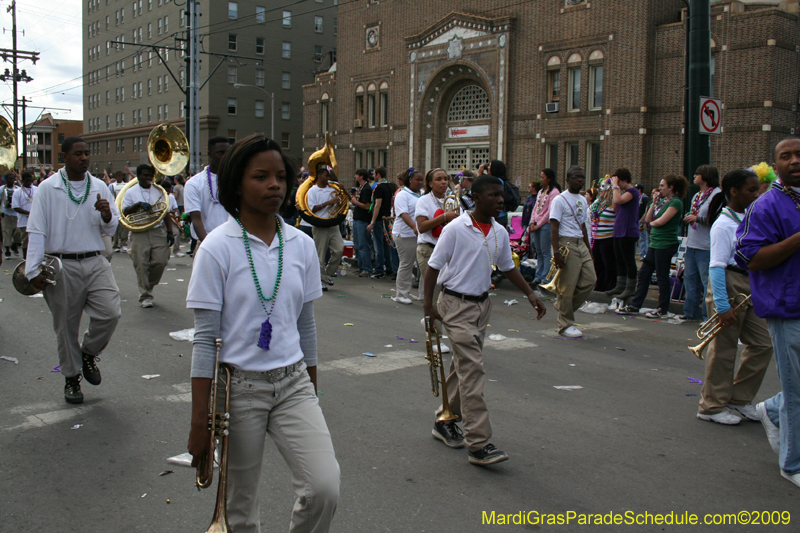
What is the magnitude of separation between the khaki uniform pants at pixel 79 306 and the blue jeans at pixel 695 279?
7.08m

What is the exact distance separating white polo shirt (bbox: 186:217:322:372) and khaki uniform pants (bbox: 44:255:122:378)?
3362mm

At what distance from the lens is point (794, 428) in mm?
4023

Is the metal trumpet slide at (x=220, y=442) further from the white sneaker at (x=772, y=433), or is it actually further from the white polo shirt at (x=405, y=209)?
the white polo shirt at (x=405, y=209)

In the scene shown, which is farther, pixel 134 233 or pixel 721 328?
pixel 134 233

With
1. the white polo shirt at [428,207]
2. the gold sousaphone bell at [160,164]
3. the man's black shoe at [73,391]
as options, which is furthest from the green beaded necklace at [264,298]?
the gold sousaphone bell at [160,164]

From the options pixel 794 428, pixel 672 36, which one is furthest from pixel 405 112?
pixel 794 428

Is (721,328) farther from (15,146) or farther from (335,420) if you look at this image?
(15,146)

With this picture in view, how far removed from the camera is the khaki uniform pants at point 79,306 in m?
5.45

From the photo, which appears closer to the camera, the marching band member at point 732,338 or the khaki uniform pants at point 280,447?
the khaki uniform pants at point 280,447

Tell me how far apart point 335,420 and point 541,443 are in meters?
1.51

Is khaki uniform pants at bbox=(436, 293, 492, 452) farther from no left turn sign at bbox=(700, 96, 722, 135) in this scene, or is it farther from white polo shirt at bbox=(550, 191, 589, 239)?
no left turn sign at bbox=(700, 96, 722, 135)

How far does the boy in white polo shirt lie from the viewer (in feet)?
14.7

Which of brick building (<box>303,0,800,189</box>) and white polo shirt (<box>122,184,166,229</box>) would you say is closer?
white polo shirt (<box>122,184,166,229</box>)

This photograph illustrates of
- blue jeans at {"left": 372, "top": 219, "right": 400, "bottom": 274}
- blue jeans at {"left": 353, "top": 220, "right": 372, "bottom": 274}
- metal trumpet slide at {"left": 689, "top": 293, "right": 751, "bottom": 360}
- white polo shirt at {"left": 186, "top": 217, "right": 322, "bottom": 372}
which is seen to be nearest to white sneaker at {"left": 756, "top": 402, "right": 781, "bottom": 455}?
metal trumpet slide at {"left": 689, "top": 293, "right": 751, "bottom": 360}
